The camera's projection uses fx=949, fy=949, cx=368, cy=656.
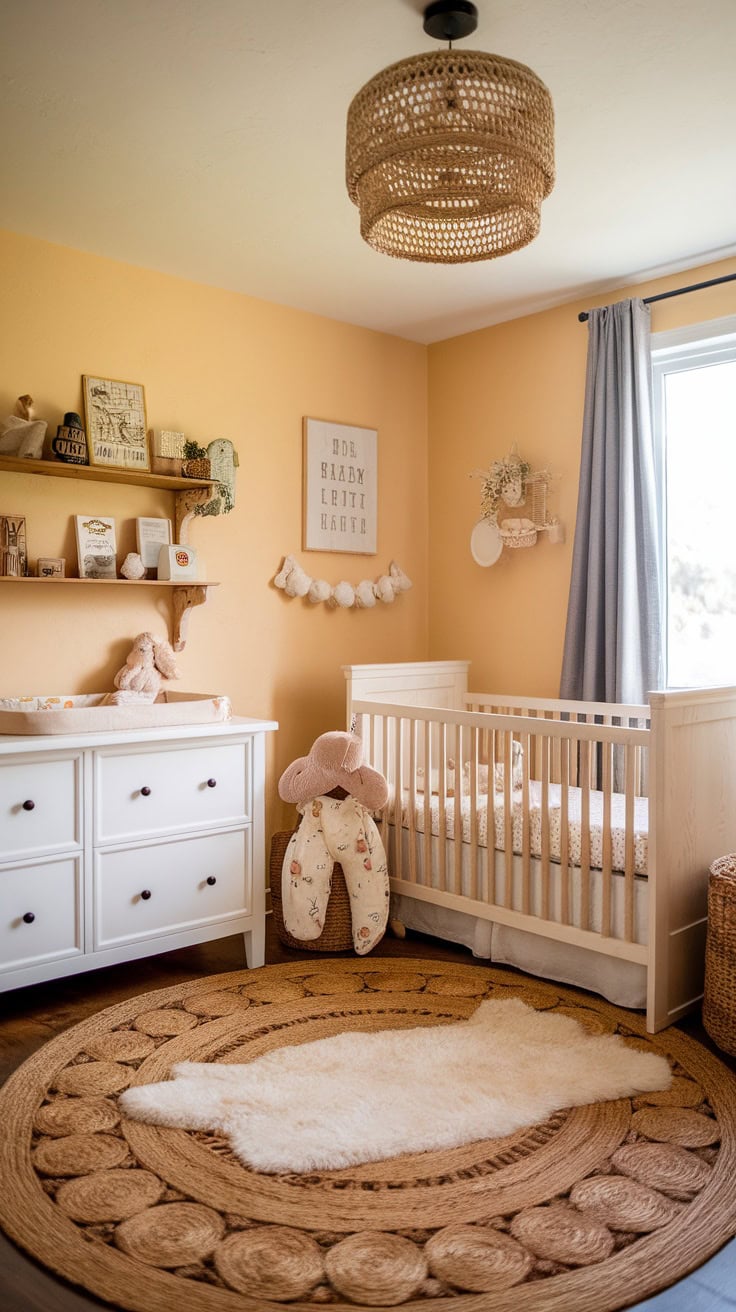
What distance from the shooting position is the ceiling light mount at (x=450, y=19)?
1.95 m

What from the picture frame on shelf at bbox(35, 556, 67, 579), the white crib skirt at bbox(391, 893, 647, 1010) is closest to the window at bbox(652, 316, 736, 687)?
the white crib skirt at bbox(391, 893, 647, 1010)

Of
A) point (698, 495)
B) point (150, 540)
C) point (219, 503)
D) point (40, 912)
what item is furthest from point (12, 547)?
point (698, 495)

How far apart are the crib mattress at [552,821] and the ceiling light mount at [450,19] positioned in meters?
1.88

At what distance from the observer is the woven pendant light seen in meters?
1.78

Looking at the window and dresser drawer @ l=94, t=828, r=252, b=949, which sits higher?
the window

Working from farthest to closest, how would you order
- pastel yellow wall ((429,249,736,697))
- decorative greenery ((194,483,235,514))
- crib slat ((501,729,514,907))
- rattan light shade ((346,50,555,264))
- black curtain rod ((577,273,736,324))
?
pastel yellow wall ((429,249,736,697)) → decorative greenery ((194,483,235,514)) → black curtain rod ((577,273,736,324)) → crib slat ((501,729,514,907)) → rattan light shade ((346,50,555,264))

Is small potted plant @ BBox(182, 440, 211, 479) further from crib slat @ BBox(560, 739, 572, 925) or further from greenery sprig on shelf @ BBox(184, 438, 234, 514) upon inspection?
crib slat @ BBox(560, 739, 572, 925)

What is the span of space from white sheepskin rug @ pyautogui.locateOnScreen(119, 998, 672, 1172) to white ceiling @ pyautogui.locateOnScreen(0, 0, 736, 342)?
7.51ft

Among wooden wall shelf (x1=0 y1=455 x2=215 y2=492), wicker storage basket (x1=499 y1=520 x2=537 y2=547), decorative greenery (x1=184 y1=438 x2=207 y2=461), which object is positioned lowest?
wicker storage basket (x1=499 y1=520 x2=537 y2=547)

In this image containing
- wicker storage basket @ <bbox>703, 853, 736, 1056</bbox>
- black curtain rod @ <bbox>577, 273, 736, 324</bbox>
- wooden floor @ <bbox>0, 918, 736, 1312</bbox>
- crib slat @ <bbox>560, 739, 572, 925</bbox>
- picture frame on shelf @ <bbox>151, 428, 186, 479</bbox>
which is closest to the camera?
wooden floor @ <bbox>0, 918, 736, 1312</bbox>

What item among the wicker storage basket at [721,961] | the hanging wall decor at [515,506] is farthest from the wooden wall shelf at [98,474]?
the wicker storage basket at [721,961]

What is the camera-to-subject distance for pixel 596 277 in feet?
11.3

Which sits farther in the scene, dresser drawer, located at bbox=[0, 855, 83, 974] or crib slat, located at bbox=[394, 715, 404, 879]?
crib slat, located at bbox=[394, 715, 404, 879]

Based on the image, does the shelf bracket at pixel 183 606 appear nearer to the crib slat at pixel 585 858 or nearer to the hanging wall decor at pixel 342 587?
the hanging wall decor at pixel 342 587
